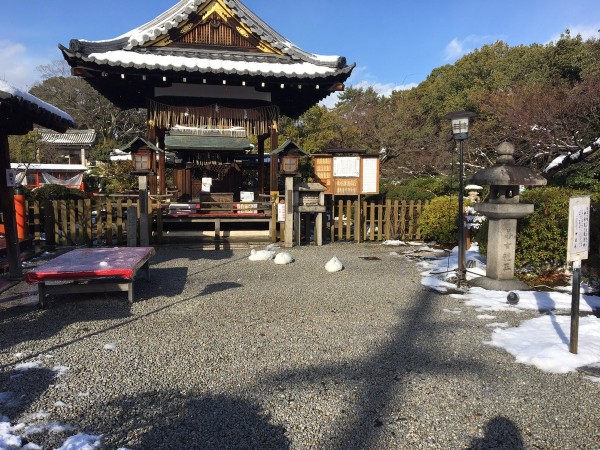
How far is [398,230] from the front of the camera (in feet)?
37.7

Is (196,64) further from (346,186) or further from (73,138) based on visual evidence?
(73,138)

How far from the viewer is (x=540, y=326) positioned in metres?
4.49

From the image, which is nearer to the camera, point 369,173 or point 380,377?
point 380,377

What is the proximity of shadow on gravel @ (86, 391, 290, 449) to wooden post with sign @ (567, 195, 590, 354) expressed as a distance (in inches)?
106

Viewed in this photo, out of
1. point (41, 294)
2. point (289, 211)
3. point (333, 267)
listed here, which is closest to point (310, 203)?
point (289, 211)

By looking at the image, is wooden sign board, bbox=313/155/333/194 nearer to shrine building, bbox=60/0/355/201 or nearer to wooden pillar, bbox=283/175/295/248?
shrine building, bbox=60/0/355/201

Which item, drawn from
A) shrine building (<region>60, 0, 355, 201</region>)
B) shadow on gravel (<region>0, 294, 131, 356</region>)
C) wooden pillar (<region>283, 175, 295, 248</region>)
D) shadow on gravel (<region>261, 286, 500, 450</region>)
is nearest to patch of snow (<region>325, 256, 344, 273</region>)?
wooden pillar (<region>283, 175, 295, 248</region>)

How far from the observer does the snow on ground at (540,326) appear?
358cm

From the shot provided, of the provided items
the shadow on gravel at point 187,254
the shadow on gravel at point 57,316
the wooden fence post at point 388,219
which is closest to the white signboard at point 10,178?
the shadow on gravel at point 57,316

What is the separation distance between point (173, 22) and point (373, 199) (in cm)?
886

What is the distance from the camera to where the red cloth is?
4.79 metres

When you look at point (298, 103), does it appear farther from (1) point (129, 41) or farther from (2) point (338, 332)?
(2) point (338, 332)

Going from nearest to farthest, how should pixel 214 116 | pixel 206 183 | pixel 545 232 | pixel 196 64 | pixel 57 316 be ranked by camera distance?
pixel 57 316
pixel 545 232
pixel 196 64
pixel 214 116
pixel 206 183

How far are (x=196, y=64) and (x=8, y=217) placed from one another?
5.34 meters
